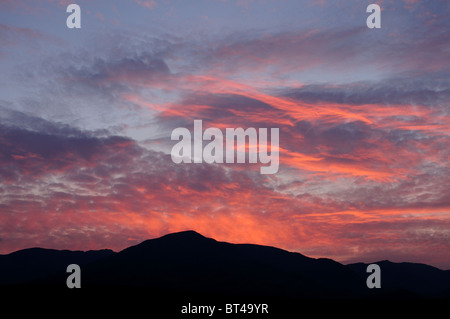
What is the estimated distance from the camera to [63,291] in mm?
79562

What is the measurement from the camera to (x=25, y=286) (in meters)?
82.6

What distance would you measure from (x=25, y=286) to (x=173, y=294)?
28.1m
